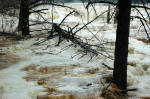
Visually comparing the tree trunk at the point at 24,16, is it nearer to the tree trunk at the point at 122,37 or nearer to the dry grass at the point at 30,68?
the dry grass at the point at 30,68

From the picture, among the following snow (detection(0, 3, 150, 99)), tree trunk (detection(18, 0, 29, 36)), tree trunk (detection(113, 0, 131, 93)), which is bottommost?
snow (detection(0, 3, 150, 99))

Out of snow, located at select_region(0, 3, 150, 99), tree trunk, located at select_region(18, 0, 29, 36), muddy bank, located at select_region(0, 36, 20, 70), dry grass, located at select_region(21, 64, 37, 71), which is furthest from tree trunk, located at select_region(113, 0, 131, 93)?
tree trunk, located at select_region(18, 0, 29, 36)

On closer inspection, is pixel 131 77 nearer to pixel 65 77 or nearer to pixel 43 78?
pixel 65 77

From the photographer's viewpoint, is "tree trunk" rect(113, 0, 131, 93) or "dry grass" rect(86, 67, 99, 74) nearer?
"tree trunk" rect(113, 0, 131, 93)

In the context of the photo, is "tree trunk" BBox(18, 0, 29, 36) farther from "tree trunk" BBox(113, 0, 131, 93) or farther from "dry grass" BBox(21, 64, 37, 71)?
"tree trunk" BBox(113, 0, 131, 93)

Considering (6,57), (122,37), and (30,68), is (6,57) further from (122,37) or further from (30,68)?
(122,37)

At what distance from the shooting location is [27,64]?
8586 millimetres

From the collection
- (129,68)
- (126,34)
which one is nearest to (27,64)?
(129,68)

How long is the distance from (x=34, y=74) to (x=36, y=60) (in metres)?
1.40

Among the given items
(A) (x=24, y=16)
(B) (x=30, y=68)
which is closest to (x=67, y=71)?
(B) (x=30, y=68)

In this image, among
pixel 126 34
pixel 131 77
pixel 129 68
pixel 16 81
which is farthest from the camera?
pixel 129 68

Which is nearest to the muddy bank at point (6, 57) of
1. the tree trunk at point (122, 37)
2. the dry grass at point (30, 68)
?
the dry grass at point (30, 68)

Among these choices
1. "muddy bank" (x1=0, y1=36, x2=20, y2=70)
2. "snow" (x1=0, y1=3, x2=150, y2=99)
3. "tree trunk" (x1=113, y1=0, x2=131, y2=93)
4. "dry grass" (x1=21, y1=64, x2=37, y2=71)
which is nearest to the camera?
"tree trunk" (x1=113, y1=0, x2=131, y2=93)

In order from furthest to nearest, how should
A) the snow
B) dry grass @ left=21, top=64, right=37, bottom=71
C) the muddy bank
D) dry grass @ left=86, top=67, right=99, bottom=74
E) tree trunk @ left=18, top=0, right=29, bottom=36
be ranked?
1. tree trunk @ left=18, top=0, right=29, bottom=36
2. the muddy bank
3. dry grass @ left=21, top=64, right=37, bottom=71
4. dry grass @ left=86, top=67, right=99, bottom=74
5. the snow
